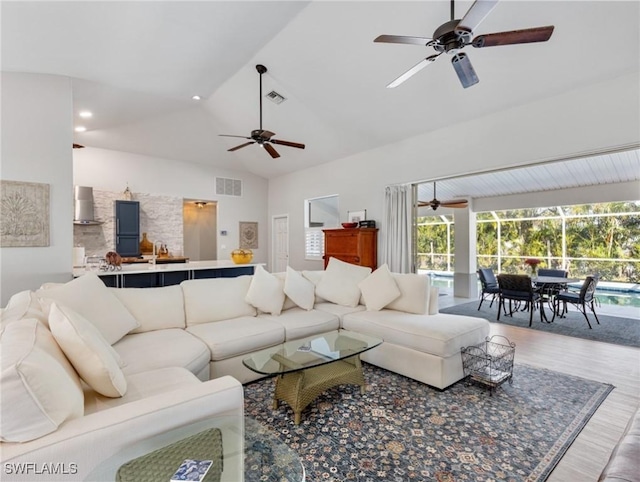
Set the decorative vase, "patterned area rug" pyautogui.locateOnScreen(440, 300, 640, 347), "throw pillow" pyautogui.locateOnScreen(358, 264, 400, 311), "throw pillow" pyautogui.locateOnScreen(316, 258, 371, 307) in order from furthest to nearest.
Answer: the decorative vase < "patterned area rug" pyautogui.locateOnScreen(440, 300, 640, 347) < "throw pillow" pyautogui.locateOnScreen(316, 258, 371, 307) < "throw pillow" pyautogui.locateOnScreen(358, 264, 400, 311)

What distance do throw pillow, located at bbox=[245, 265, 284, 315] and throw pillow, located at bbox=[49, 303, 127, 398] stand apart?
191 centimetres

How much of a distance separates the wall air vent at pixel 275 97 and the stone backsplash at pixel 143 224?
365 cm

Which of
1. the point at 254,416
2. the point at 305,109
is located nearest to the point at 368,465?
the point at 254,416

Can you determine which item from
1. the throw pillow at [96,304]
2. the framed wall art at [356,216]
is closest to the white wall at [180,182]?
the framed wall art at [356,216]

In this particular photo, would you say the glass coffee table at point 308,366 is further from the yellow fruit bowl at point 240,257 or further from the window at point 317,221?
the window at point 317,221

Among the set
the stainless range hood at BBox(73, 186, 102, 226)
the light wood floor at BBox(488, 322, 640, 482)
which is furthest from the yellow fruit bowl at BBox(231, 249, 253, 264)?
the light wood floor at BBox(488, 322, 640, 482)

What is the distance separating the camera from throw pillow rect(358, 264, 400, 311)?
3710 mm

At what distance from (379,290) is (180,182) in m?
6.08

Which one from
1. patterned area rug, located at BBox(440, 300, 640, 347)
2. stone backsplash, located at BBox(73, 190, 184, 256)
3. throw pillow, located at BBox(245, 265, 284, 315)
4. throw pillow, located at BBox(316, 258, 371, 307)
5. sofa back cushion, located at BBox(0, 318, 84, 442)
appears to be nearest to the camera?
sofa back cushion, located at BBox(0, 318, 84, 442)

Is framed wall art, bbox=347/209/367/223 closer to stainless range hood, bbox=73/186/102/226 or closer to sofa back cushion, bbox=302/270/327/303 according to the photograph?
sofa back cushion, bbox=302/270/327/303

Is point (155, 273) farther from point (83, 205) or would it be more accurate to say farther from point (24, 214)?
point (83, 205)

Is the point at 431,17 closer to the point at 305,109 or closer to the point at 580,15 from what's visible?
the point at 580,15

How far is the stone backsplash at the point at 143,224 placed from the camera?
21.8 ft

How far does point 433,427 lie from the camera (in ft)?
7.48
